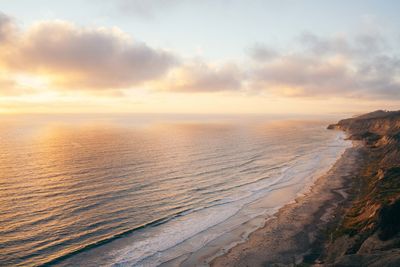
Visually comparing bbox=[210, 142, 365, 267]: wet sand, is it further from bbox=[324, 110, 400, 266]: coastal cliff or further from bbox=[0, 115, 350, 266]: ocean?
bbox=[0, 115, 350, 266]: ocean

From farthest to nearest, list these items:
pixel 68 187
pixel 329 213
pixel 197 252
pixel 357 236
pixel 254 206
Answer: pixel 68 187 < pixel 254 206 < pixel 329 213 < pixel 197 252 < pixel 357 236

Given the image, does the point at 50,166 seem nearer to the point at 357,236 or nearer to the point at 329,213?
the point at 329,213

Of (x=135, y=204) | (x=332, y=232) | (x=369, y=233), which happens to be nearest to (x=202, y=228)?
(x=135, y=204)

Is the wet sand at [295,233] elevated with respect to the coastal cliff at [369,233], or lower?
lower

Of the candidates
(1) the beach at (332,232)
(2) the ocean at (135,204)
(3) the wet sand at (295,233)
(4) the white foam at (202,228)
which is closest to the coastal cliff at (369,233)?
(1) the beach at (332,232)

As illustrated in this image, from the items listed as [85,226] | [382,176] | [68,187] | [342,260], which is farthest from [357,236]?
[68,187]

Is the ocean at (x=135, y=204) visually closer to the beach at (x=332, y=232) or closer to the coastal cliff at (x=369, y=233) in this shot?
the beach at (x=332, y=232)

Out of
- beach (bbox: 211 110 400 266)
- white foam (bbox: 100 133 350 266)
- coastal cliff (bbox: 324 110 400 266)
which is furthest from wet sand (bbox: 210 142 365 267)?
white foam (bbox: 100 133 350 266)

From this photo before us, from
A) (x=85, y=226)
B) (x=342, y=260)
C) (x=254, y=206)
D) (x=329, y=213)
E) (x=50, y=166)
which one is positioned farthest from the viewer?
(x=50, y=166)

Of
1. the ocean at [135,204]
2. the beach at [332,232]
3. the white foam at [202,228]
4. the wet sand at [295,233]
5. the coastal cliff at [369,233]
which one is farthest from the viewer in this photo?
the ocean at [135,204]
